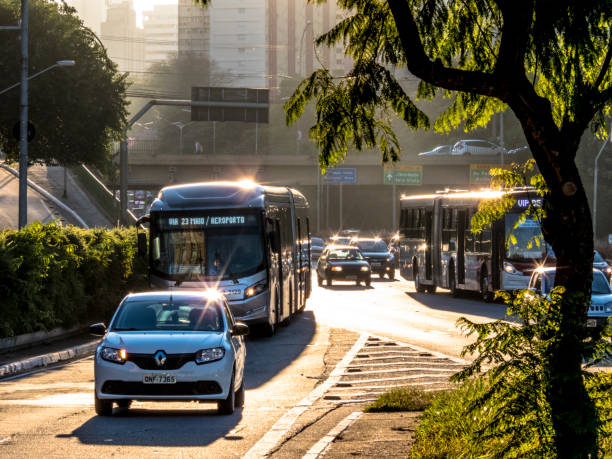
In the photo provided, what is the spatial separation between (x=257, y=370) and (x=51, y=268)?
659 centimetres

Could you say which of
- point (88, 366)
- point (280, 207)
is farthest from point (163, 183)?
point (88, 366)

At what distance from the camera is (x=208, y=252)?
25.6 metres

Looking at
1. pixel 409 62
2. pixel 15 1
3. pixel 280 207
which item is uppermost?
pixel 15 1

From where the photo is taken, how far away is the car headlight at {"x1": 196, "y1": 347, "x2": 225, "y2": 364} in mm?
13602

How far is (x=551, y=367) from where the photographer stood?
7762 millimetres

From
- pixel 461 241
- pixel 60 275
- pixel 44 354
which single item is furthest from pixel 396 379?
pixel 461 241

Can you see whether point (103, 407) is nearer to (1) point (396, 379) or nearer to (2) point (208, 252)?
(1) point (396, 379)

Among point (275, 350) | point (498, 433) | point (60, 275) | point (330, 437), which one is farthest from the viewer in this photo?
point (60, 275)

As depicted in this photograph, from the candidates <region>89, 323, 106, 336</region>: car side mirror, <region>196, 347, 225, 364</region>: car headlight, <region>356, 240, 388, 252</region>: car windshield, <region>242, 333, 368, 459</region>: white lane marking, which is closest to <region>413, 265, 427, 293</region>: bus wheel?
<region>356, 240, 388, 252</region>: car windshield

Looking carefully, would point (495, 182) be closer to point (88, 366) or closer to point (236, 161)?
point (88, 366)

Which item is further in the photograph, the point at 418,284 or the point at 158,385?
the point at 418,284

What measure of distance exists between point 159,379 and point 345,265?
1483 inches

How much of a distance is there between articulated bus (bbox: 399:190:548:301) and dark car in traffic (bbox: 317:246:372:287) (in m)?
1.75

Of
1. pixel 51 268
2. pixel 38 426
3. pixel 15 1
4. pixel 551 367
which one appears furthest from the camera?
pixel 15 1
